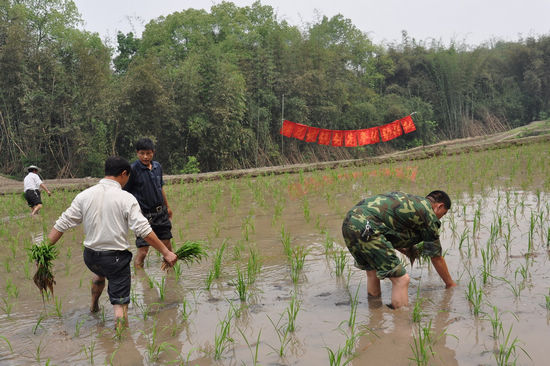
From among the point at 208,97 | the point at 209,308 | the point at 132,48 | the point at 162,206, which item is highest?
the point at 132,48

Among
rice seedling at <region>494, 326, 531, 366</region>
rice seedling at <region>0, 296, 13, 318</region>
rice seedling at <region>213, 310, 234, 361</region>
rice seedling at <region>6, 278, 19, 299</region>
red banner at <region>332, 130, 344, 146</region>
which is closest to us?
rice seedling at <region>494, 326, 531, 366</region>

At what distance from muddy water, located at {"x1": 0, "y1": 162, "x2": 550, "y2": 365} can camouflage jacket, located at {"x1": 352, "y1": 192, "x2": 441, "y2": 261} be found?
34 centimetres

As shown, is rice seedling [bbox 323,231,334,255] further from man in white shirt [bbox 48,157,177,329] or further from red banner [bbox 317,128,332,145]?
red banner [bbox 317,128,332,145]

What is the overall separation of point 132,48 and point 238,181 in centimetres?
1704

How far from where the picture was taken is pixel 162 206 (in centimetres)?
402

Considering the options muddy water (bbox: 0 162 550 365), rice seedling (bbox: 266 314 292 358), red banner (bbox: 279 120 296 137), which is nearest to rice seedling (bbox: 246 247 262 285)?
muddy water (bbox: 0 162 550 365)

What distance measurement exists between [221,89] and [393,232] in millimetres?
14571

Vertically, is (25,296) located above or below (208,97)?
below

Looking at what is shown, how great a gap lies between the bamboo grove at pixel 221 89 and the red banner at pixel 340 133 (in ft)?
7.54

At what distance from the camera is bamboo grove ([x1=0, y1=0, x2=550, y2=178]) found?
16.1 meters

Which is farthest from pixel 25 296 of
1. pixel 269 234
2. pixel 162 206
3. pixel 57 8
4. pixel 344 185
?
pixel 57 8

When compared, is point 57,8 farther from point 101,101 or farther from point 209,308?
point 209,308

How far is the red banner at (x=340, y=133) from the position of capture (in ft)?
51.3

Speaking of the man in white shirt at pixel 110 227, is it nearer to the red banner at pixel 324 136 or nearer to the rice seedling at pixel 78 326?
the rice seedling at pixel 78 326
